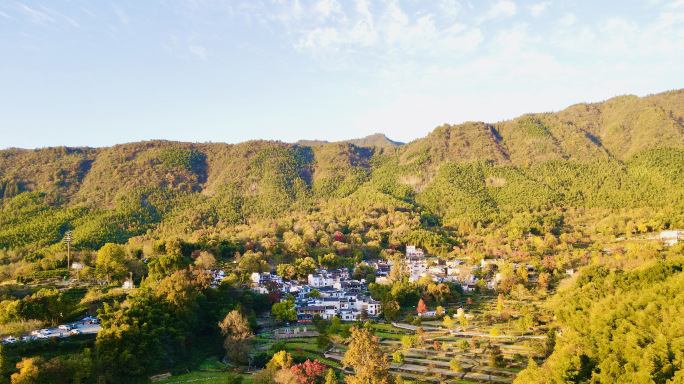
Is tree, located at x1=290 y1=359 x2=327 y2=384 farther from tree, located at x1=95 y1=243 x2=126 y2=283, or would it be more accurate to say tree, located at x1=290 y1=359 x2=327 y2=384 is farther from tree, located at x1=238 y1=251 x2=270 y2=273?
tree, located at x1=238 y1=251 x2=270 y2=273

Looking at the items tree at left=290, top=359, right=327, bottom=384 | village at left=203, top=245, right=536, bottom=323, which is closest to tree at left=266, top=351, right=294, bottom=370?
tree at left=290, top=359, right=327, bottom=384

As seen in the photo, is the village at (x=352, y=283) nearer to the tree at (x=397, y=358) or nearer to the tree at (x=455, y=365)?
the tree at (x=397, y=358)

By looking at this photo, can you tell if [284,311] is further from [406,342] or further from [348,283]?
[348,283]

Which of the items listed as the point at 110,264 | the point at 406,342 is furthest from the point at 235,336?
the point at 110,264

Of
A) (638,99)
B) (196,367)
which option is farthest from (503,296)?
(638,99)

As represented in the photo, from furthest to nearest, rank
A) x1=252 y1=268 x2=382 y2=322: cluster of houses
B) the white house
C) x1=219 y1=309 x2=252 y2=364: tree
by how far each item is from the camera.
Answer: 1. the white house
2. x1=252 y1=268 x2=382 y2=322: cluster of houses
3. x1=219 y1=309 x2=252 y2=364: tree
